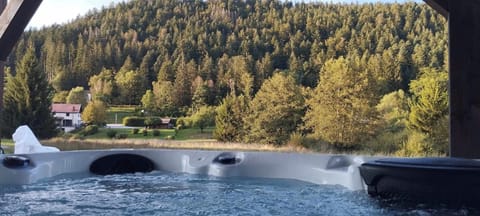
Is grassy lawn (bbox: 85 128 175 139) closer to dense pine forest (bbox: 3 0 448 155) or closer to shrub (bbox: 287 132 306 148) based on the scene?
dense pine forest (bbox: 3 0 448 155)

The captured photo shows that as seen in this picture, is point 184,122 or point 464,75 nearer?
point 464,75

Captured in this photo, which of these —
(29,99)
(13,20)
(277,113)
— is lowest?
(277,113)

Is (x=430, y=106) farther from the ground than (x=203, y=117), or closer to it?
farther from the ground

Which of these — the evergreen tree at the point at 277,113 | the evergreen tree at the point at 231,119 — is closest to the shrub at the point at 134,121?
the evergreen tree at the point at 231,119

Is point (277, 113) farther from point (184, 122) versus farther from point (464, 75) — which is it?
point (464, 75)

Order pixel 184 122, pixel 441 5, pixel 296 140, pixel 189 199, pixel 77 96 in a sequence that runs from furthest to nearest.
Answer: pixel 77 96
pixel 184 122
pixel 296 140
pixel 441 5
pixel 189 199

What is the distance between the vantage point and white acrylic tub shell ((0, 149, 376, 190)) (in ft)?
8.61

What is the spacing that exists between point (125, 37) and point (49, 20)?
208cm

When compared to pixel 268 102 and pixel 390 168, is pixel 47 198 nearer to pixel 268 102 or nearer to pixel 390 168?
pixel 390 168

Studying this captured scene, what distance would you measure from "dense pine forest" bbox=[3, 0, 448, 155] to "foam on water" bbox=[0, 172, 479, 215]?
32.3 ft

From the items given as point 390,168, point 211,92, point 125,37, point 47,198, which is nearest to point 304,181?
point 390,168

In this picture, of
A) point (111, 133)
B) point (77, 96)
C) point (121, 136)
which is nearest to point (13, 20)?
point (121, 136)

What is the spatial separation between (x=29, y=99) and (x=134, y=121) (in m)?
3.57

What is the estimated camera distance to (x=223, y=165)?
123 inches
